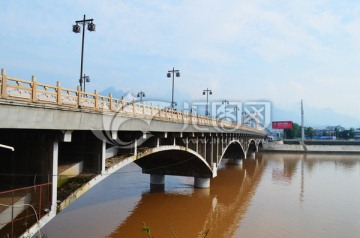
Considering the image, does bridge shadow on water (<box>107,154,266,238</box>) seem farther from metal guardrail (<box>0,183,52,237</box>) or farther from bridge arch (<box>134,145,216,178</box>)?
metal guardrail (<box>0,183,52,237</box>)

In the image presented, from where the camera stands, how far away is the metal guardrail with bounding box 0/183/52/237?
973 cm

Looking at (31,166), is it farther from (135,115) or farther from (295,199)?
(295,199)

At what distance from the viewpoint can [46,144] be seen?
35.9 ft

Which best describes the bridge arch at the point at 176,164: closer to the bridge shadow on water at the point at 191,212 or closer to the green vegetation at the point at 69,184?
the bridge shadow on water at the point at 191,212

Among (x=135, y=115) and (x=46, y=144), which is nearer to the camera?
(x=46, y=144)

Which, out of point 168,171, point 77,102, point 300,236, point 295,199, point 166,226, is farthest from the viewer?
point 168,171

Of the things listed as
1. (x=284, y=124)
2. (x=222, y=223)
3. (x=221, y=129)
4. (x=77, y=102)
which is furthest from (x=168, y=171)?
(x=284, y=124)

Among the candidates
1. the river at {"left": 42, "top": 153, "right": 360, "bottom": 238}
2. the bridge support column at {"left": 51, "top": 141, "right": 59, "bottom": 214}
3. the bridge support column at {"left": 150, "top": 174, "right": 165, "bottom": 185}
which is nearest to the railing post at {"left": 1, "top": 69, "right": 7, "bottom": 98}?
the bridge support column at {"left": 51, "top": 141, "right": 59, "bottom": 214}

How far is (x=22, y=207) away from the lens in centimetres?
1016

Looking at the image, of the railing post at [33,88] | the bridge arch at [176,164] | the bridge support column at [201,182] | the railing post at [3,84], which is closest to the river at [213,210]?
the bridge support column at [201,182]

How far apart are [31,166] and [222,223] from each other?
16163mm

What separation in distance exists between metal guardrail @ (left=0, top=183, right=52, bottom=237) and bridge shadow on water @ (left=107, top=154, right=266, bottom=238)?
348 inches

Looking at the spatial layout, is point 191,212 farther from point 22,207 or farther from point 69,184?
point 22,207

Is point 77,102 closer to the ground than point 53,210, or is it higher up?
higher up
